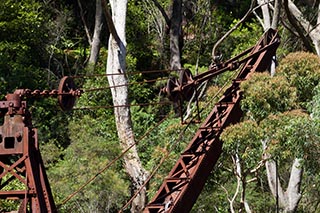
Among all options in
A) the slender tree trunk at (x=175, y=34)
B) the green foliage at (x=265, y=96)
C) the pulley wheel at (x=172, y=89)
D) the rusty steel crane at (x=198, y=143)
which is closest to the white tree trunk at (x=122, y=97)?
the slender tree trunk at (x=175, y=34)

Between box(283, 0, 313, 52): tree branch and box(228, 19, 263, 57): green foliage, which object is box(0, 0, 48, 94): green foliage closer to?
box(228, 19, 263, 57): green foliage

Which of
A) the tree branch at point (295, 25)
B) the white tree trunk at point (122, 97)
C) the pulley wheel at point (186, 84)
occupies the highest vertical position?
the tree branch at point (295, 25)

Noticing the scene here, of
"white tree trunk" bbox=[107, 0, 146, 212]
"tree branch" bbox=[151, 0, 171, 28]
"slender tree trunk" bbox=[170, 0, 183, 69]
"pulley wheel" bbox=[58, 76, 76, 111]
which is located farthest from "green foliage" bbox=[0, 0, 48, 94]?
"pulley wheel" bbox=[58, 76, 76, 111]

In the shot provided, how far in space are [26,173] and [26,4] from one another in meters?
16.5

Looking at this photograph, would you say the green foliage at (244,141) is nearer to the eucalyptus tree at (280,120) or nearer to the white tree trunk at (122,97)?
the eucalyptus tree at (280,120)

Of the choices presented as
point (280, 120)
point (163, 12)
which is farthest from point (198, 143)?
point (163, 12)

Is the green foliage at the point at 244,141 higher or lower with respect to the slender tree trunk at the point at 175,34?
lower

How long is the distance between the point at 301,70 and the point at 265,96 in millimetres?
1069

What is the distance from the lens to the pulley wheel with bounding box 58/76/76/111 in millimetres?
9930

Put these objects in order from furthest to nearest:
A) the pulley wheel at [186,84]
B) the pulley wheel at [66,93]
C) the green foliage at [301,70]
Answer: the green foliage at [301,70] < the pulley wheel at [186,84] < the pulley wheel at [66,93]

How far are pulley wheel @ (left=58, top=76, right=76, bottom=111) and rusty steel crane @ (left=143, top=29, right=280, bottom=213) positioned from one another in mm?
1910

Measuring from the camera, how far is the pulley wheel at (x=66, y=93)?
9.93m

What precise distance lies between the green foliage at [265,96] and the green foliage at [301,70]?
0.47m

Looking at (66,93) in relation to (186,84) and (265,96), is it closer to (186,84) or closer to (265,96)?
(186,84)
